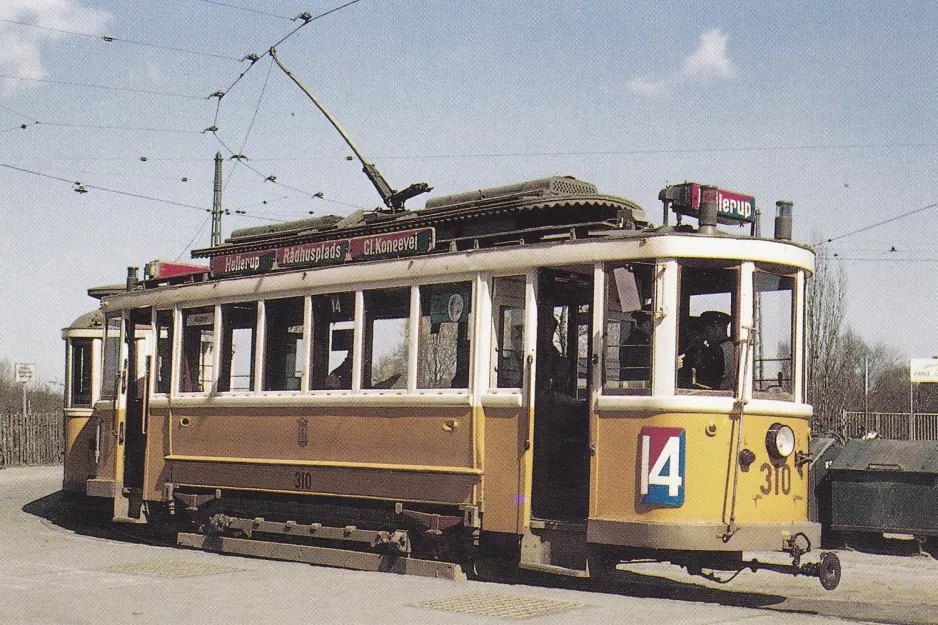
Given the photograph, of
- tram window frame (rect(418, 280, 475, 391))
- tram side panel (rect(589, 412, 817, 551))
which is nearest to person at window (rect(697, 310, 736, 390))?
tram side panel (rect(589, 412, 817, 551))

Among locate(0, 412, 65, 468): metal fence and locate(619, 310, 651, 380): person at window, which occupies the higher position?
locate(619, 310, 651, 380): person at window

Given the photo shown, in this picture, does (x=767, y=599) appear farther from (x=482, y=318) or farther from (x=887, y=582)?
(x=482, y=318)

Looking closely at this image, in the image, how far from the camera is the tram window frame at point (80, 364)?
751 inches

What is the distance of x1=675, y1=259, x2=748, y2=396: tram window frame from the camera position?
393 inches

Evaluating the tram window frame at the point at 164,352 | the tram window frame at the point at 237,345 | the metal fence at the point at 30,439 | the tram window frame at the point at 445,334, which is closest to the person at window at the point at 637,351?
the tram window frame at the point at 445,334

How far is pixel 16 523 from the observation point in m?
17.4

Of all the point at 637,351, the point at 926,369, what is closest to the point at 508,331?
the point at 637,351

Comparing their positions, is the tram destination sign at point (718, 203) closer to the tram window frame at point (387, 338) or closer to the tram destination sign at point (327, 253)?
the tram destination sign at point (327, 253)

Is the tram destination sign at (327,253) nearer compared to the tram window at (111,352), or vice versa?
the tram destination sign at (327,253)

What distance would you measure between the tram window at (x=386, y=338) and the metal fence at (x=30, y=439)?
858 inches

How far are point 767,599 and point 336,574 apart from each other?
3480mm

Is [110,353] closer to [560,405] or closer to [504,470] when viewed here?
[504,470]

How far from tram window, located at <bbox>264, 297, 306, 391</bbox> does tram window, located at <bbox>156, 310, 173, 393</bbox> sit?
1885 millimetres

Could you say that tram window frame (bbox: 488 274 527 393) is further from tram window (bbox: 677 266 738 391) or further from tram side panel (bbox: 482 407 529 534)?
tram window (bbox: 677 266 738 391)
